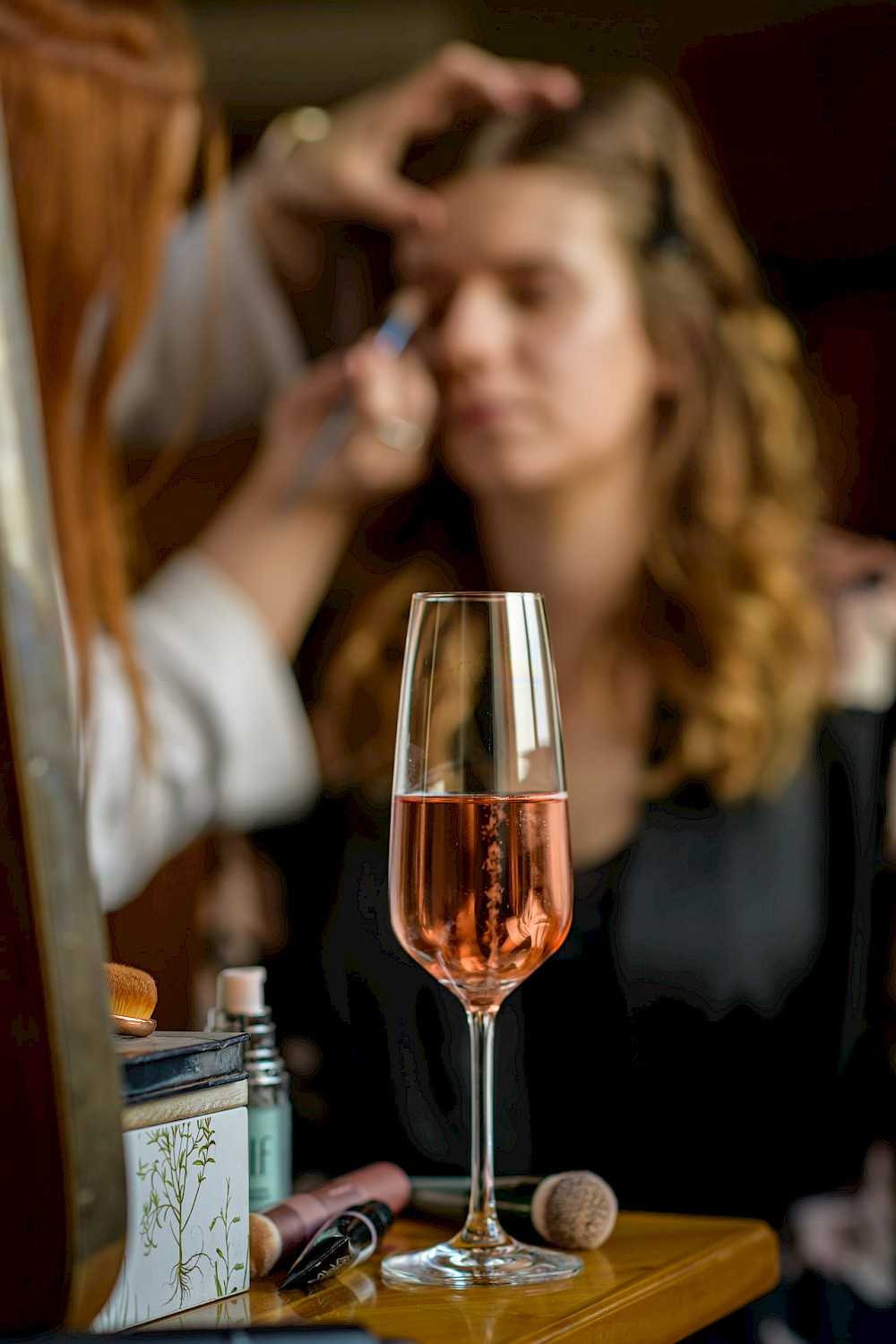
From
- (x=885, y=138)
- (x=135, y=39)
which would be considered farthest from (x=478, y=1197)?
(x=135, y=39)

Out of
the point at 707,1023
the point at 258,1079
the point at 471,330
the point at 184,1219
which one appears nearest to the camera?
the point at 184,1219

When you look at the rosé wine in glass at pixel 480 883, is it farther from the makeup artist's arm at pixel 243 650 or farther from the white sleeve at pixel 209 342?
the white sleeve at pixel 209 342

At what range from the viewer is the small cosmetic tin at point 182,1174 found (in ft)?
1.61

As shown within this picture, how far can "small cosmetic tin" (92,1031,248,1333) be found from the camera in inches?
19.3

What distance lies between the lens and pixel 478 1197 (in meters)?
0.57

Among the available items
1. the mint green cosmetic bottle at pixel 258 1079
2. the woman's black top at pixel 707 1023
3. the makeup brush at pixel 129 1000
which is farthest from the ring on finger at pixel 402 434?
the makeup brush at pixel 129 1000

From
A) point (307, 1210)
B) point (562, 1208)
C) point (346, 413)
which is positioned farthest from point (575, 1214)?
point (346, 413)

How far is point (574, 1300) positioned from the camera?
0.51 metres

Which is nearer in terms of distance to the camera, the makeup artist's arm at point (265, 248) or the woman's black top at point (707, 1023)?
the woman's black top at point (707, 1023)

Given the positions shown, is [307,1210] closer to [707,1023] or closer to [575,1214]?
[575,1214]

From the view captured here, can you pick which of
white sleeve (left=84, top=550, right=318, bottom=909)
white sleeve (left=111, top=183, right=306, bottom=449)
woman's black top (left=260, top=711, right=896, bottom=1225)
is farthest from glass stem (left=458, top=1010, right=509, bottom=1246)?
white sleeve (left=111, top=183, right=306, bottom=449)

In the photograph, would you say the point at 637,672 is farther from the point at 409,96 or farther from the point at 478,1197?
the point at 478,1197

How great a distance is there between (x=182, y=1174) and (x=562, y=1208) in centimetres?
17

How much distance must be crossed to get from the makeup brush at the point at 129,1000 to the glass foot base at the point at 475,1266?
126 mm
